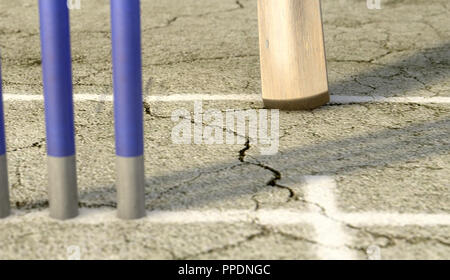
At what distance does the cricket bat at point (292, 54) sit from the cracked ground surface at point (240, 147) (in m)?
0.11

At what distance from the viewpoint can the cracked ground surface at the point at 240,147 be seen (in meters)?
2.43

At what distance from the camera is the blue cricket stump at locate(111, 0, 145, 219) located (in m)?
2.27

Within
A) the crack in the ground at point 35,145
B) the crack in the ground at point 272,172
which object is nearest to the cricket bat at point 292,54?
the crack in the ground at point 272,172

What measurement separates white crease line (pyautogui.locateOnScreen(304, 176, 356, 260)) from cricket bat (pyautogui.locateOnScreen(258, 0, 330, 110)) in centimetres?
84

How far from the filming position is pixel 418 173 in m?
2.98

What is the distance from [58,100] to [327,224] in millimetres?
957

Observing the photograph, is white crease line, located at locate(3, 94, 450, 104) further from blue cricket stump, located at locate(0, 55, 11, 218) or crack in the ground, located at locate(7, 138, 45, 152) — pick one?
blue cricket stump, located at locate(0, 55, 11, 218)

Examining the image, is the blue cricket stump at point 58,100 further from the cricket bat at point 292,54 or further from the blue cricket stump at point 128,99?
the cricket bat at point 292,54

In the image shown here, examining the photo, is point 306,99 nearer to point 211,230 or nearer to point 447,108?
point 447,108

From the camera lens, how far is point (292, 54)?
363cm

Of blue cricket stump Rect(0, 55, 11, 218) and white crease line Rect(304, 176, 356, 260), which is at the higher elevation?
blue cricket stump Rect(0, 55, 11, 218)

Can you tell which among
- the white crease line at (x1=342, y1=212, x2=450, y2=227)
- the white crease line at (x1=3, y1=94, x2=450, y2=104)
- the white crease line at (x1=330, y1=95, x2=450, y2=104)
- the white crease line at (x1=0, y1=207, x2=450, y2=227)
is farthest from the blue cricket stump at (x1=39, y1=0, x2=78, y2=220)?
the white crease line at (x1=330, y1=95, x2=450, y2=104)

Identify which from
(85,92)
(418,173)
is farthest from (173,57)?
(418,173)

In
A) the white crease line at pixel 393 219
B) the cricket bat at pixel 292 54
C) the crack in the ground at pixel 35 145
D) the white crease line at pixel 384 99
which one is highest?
the cricket bat at pixel 292 54
